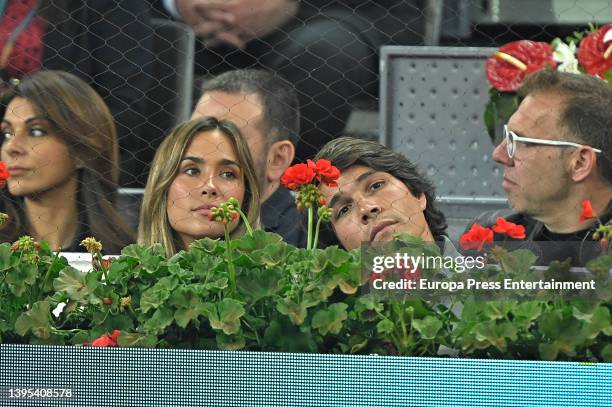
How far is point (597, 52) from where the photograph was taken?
4609 millimetres

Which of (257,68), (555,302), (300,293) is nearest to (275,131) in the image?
(257,68)

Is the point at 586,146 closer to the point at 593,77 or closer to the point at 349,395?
the point at 593,77

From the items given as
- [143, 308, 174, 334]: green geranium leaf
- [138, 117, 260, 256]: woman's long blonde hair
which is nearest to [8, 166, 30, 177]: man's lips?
[138, 117, 260, 256]: woman's long blonde hair

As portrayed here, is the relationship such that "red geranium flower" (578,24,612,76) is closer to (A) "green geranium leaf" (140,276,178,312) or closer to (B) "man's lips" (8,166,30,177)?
(A) "green geranium leaf" (140,276,178,312)

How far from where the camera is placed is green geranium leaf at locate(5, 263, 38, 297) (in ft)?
13.5

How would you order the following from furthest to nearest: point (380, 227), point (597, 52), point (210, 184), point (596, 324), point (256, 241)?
1. point (597, 52)
2. point (210, 184)
3. point (380, 227)
4. point (256, 241)
5. point (596, 324)

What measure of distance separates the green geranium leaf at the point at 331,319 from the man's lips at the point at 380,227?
442 millimetres

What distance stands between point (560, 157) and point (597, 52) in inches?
16.2

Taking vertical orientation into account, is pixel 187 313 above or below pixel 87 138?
below

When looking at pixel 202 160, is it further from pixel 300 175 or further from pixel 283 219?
pixel 300 175

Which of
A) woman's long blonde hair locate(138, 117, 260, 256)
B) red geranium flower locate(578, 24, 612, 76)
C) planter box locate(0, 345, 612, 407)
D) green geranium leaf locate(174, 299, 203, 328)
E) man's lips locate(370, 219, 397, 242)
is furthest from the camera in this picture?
red geranium flower locate(578, 24, 612, 76)

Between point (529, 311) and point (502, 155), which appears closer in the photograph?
point (529, 311)

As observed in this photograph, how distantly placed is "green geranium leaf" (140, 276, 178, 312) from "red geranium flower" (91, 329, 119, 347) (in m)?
0.13

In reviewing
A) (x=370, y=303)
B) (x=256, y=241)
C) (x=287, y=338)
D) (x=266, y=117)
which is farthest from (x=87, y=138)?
(x=370, y=303)
